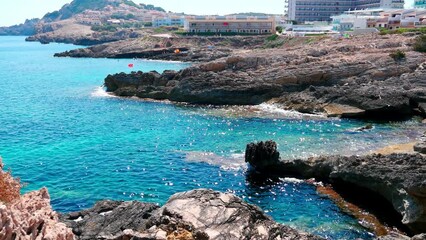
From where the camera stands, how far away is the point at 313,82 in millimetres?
71250

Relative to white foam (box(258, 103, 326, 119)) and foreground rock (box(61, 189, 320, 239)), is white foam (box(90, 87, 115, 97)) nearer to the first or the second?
white foam (box(258, 103, 326, 119))

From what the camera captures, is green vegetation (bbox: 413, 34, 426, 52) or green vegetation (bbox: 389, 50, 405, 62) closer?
green vegetation (bbox: 389, 50, 405, 62)

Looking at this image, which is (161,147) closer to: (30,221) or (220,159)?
(220,159)

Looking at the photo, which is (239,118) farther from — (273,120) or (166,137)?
(166,137)

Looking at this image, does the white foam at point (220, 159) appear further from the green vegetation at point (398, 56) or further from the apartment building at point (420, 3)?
the apartment building at point (420, 3)

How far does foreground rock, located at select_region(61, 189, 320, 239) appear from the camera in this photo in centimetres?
2166

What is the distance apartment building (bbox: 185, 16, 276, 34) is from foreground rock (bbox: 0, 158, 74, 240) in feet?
561

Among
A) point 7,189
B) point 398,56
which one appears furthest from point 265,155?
point 398,56

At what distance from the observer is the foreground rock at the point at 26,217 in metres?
13.5

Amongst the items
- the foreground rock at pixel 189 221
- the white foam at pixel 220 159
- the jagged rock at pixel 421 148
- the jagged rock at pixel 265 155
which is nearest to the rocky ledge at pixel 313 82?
the jagged rock at pixel 421 148

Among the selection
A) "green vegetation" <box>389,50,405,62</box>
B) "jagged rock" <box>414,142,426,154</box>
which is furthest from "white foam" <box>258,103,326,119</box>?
"jagged rock" <box>414,142,426,154</box>

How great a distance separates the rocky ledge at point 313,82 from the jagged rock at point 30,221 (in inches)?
2020

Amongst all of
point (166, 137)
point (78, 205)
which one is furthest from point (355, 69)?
point (78, 205)

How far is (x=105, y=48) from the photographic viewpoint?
6993 inches
